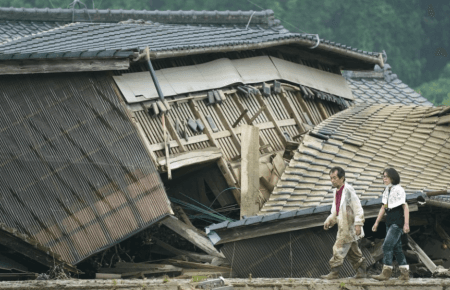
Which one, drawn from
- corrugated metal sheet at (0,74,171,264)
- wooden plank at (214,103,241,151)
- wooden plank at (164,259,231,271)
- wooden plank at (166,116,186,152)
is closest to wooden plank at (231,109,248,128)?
wooden plank at (214,103,241,151)

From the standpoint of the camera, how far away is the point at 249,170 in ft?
52.2

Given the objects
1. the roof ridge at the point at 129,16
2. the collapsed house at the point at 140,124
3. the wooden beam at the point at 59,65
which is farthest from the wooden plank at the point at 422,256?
the roof ridge at the point at 129,16

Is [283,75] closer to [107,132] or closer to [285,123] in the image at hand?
[285,123]

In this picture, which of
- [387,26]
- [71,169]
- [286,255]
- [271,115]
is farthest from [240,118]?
[387,26]

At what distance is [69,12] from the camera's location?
23.6 meters

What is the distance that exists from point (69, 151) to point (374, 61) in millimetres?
9143

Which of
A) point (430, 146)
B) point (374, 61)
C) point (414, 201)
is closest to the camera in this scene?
point (414, 201)

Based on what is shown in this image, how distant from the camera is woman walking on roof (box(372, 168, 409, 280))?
11.0 meters

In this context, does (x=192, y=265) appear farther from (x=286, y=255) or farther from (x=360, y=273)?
(x=360, y=273)

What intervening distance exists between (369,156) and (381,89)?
30.6 feet

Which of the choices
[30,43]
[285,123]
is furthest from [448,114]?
[30,43]

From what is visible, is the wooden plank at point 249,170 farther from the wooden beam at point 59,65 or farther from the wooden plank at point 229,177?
the wooden beam at point 59,65

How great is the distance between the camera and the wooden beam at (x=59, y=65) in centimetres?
1424

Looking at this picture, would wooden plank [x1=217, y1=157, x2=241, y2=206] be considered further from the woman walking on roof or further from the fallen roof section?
the woman walking on roof
